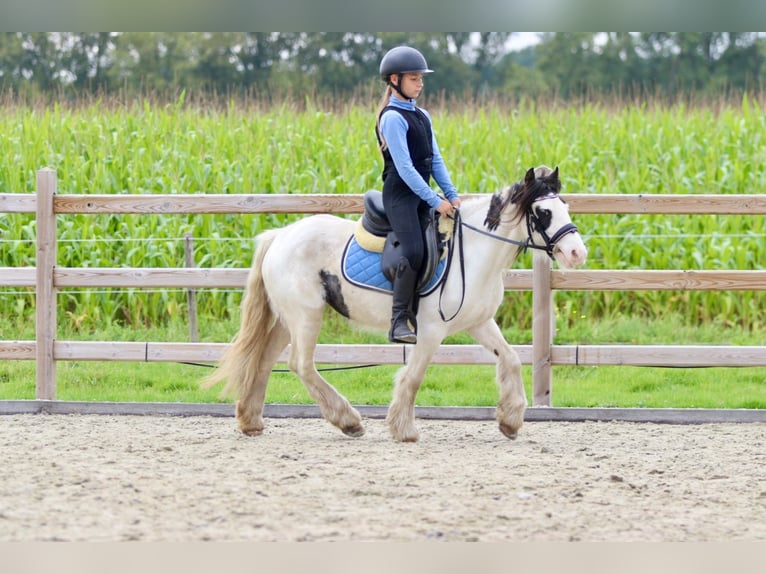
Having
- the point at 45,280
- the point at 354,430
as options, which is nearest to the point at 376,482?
the point at 354,430

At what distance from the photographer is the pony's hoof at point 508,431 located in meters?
6.51

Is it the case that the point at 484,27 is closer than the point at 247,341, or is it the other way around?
the point at 484,27

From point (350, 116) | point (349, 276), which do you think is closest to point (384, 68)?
point (349, 276)

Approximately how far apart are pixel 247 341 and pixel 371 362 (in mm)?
1154

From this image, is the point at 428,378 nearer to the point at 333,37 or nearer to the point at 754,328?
the point at 754,328

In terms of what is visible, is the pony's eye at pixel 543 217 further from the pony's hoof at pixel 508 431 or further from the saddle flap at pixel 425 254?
the pony's hoof at pixel 508 431

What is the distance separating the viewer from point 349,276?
6.34 metres

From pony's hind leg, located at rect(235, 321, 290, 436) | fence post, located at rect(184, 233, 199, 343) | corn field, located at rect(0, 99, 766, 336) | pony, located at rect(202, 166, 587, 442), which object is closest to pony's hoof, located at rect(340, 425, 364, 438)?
pony, located at rect(202, 166, 587, 442)

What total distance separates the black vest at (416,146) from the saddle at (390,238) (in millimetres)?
198

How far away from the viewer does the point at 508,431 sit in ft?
21.4

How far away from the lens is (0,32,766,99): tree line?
21828 mm

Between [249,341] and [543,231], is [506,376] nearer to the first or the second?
[543,231]

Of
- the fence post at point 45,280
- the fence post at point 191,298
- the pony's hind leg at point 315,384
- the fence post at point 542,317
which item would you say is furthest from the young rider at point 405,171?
the fence post at point 191,298

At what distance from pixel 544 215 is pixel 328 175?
5833mm
